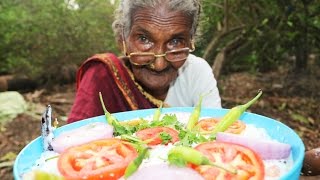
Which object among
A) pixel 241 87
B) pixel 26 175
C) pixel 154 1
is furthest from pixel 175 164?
pixel 241 87

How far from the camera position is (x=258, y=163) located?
4.38ft

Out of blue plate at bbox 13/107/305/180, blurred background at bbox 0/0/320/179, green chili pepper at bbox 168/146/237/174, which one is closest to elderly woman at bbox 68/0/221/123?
blue plate at bbox 13/107/305/180

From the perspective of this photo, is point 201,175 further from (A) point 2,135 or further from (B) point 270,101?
(B) point 270,101

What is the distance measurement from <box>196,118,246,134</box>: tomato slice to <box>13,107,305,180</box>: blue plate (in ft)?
0.34

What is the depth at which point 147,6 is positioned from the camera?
2.27 m

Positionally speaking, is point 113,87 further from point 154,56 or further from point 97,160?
point 97,160

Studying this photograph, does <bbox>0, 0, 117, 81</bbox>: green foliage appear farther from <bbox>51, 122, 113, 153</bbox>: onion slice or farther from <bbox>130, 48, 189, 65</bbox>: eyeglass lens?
<bbox>51, 122, 113, 153</bbox>: onion slice

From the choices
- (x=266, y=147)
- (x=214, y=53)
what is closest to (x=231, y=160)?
(x=266, y=147)

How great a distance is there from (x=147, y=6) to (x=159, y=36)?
170 millimetres

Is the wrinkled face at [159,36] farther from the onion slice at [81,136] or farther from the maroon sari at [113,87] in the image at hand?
the onion slice at [81,136]

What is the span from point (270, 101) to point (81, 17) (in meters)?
3.21

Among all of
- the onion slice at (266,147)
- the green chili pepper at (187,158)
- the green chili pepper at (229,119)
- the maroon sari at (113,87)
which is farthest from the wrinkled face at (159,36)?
the green chili pepper at (187,158)

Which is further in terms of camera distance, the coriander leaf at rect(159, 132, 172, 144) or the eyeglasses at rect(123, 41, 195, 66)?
the eyeglasses at rect(123, 41, 195, 66)

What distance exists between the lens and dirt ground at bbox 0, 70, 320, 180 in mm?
4605
